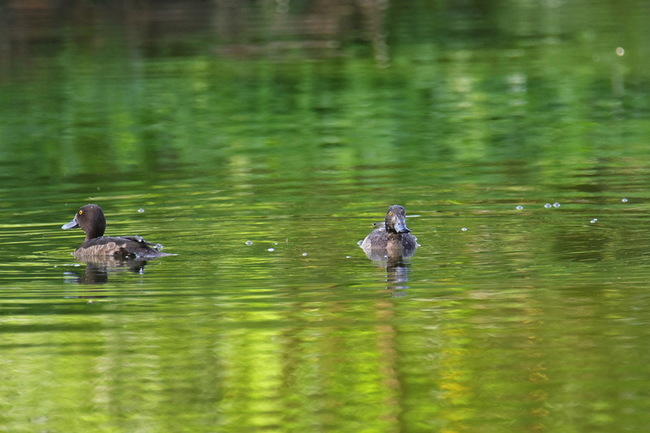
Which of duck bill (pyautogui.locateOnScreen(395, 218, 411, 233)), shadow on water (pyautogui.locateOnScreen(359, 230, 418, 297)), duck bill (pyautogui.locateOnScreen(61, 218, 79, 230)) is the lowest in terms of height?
shadow on water (pyautogui.locateOnScreen(359, 230, 418, 297))

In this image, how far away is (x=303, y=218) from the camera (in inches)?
610

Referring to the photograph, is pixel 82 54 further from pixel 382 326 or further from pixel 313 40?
pixel 382 326

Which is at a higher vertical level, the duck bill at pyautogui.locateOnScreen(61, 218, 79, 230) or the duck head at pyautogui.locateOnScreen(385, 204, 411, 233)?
the duck head at pyautogui.locateOnScreen(385, 204, 411, 233)

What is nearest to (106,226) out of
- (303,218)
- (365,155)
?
(303,218)

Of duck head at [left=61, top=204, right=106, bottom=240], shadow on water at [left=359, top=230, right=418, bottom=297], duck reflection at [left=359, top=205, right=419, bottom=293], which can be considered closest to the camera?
shadow on water at [left=359, top=230, right=418, bottom=297]

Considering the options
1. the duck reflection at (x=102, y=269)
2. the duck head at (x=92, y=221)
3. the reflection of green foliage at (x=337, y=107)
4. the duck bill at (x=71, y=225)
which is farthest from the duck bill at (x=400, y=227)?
the reflection of green foliage at (x=337, y=107)

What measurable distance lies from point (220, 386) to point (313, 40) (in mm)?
28298

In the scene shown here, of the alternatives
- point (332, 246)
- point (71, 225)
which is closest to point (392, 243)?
point (332, 246)

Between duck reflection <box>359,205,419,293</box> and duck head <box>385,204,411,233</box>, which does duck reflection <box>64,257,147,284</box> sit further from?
duck head <box>385,204,411,233</box>

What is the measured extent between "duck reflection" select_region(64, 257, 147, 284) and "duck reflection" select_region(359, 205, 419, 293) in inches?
83.2

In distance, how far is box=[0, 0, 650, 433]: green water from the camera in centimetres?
932

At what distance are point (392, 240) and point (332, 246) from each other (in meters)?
0.59

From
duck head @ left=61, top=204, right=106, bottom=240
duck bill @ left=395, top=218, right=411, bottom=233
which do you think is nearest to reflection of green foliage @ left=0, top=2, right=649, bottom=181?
duck head @ left=61, top=204, right=106, bottom=240

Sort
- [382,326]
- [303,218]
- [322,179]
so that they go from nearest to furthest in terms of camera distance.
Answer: [382,326], [303,218], [322,179]
